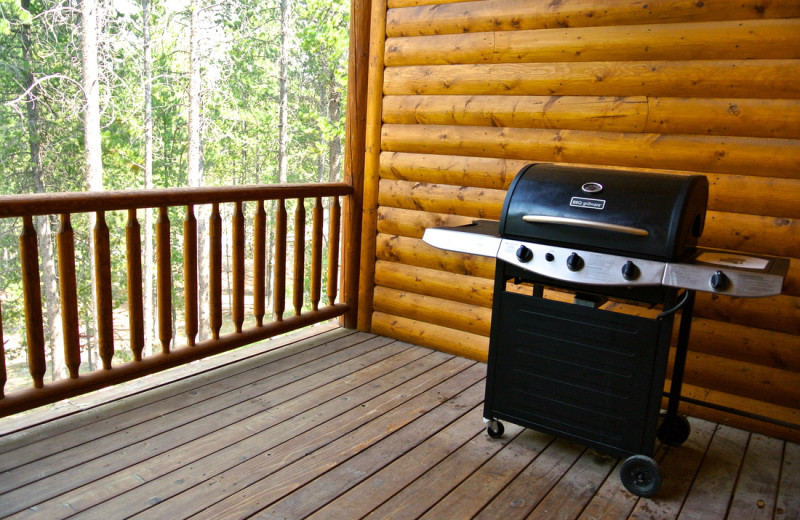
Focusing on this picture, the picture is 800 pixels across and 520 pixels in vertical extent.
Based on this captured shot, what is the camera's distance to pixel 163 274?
2918 mm

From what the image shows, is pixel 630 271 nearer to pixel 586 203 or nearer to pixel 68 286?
pixel 586 203

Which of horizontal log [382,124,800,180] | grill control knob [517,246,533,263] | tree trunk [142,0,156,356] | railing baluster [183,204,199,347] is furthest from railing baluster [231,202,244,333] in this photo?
tree trunk [142,0,156,356]

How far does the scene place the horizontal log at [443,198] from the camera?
11.2 feet

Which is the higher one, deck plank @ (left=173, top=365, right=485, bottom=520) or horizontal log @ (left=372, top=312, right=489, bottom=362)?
horizontal log @ (left=372, top=312, right=489, bottom=362)

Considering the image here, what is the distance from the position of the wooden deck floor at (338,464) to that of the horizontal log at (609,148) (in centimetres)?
118

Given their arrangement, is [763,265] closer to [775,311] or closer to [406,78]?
[775,311]

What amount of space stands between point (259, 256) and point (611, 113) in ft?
6.32

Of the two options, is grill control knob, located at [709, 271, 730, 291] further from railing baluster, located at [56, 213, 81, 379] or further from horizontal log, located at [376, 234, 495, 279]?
railing baluster, located at [56, 213, 81, 379]

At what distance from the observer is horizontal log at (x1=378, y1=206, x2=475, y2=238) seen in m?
3.60

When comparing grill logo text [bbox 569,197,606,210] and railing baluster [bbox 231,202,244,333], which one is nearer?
grill logo text [bbox 569,197,606,210]

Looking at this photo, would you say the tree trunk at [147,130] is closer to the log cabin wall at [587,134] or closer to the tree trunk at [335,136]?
the tree trunk at [335,136]

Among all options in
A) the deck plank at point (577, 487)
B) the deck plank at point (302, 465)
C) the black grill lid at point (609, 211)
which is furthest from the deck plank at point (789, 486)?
the deck plank at point (302, 465)

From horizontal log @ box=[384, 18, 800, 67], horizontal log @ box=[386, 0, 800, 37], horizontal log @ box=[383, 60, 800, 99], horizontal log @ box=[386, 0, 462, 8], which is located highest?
horizontal log @ box=[386, 0, 462, 8]

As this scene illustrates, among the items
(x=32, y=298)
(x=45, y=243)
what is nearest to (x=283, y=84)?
(x=45, y=243)
